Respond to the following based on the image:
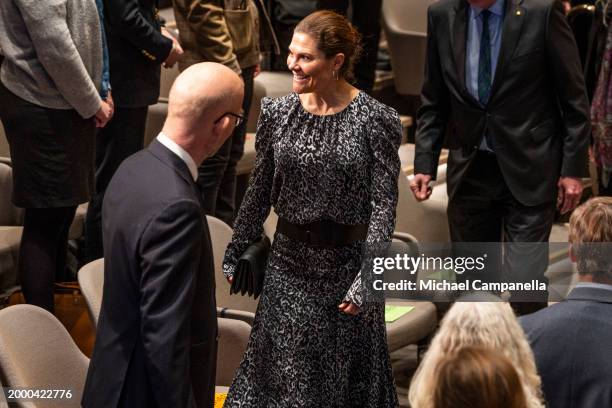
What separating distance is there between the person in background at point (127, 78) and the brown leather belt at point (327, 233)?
4.05ft

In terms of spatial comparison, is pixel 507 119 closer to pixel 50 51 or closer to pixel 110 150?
pixel 110 150

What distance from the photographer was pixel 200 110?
9.40 feet

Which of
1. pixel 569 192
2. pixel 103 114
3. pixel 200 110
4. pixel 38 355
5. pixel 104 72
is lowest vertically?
pixel 38 355

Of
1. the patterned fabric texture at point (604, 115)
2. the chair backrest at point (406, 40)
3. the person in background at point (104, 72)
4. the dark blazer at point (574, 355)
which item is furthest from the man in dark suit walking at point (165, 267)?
the chair backrest at point (406, 40)

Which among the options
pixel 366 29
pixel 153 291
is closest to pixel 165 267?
pixel 153 291

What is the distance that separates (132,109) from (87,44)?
50 cm

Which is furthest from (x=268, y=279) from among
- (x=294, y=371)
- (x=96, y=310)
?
(x=96, y=310)

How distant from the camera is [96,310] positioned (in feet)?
11.6

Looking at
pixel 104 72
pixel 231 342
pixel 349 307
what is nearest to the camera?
pixel 349 307

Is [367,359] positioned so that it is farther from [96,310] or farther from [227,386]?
[96,310]

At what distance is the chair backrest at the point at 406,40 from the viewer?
7.43 meters

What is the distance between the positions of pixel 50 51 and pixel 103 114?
1.03 feet

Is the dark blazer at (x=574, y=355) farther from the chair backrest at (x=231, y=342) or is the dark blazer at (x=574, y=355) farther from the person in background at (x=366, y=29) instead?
the person in background at (x=366, y=29)

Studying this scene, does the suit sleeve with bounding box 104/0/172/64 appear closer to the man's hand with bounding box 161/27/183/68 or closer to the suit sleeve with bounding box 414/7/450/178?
the man's hand with bounding box 161/27/183/68
